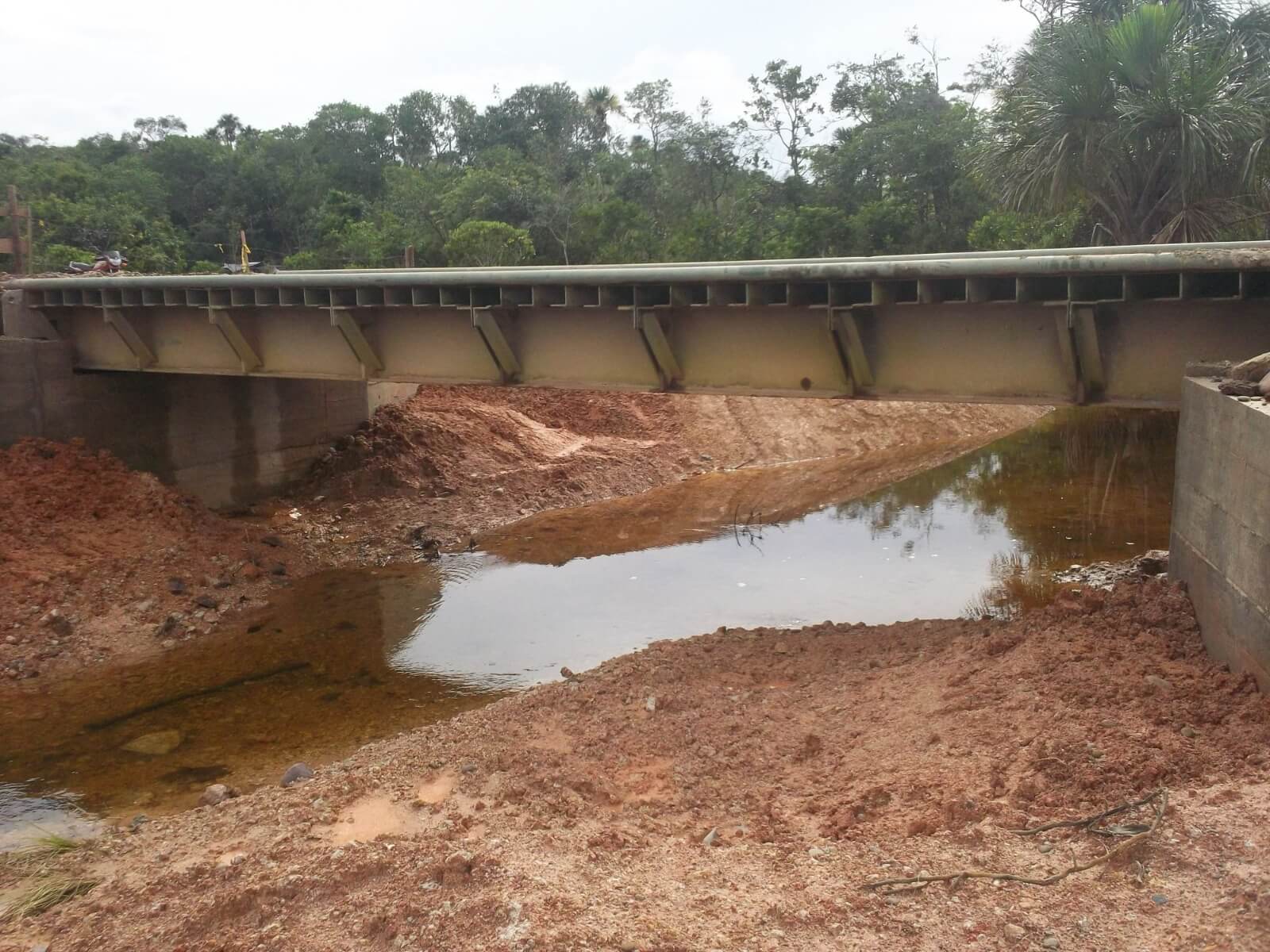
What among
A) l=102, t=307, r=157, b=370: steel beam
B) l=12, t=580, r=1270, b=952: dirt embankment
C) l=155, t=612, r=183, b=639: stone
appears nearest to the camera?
l=12, t=580, r=1270, b=952: dirt embankment

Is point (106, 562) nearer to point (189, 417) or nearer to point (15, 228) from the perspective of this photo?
point (189, 417)

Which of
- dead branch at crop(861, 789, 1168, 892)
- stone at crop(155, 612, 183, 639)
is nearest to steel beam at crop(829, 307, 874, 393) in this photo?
dead branch at crop(861, 789, 1168, 892)

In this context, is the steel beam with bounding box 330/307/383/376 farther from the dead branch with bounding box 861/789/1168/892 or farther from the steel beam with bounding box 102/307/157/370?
the dead branch with bounding box 861/789/1168/892

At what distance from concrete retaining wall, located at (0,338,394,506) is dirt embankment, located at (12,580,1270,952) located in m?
10.9

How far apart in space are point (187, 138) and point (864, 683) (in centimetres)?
5517

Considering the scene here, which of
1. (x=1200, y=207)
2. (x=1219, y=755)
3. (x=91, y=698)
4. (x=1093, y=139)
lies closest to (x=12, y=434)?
(x=91, y=698)

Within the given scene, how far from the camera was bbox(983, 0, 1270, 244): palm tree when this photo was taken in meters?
21.8

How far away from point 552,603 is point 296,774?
5.82 m

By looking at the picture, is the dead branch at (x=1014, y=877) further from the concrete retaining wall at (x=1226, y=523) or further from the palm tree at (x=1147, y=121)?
the palm tree at (x=1147, y=121)

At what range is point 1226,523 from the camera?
328 inches

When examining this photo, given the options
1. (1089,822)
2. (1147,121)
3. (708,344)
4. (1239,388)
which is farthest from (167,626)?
(1147,121)

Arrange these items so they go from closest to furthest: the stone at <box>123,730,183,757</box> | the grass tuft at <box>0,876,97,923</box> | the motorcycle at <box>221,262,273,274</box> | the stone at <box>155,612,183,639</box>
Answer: the grass tuft at <box>0,876,97,923</box> < the stone at <box>123,730,183,757</box> < the stone at <box>155,612,183,639</box> < the motorcycle at <box>221,262,273,274</box>

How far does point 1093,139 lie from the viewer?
23078mm

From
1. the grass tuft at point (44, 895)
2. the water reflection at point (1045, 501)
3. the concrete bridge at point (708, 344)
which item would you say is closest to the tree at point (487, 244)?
the concrete bridge at point (708, 344)
